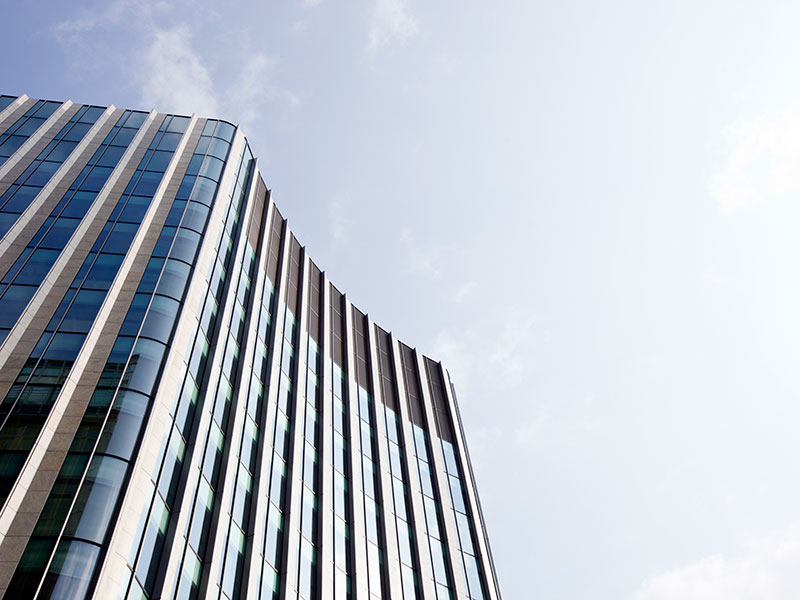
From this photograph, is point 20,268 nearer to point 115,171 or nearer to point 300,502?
point 115,171

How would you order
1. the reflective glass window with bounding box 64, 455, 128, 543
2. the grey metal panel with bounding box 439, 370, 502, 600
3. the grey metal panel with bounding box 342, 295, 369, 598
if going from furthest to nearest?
the grey metal panel with bounding box 439, 370, 502, 600, the grey metal panel with bounding box 342, 295, 369, 598, the reflective glass window with bounding box 64, 455, 128, 543

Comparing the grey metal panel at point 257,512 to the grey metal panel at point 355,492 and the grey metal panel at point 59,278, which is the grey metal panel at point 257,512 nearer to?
the grey metal panel at point 355,492

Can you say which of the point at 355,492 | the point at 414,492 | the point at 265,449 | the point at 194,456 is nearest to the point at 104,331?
the point at 194,456

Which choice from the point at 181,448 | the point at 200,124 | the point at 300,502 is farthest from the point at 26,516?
the point at 200,124

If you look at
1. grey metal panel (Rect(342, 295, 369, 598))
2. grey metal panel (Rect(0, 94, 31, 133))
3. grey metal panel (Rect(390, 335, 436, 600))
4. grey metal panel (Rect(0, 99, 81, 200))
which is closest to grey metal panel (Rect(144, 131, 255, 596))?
grey metal panel (Rect(342, 295, 369, 598))

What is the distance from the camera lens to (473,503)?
47.5 meters

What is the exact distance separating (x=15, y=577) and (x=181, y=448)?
8.33 m

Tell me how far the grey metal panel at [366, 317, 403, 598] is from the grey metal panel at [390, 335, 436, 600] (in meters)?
1.65

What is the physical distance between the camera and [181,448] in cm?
2495

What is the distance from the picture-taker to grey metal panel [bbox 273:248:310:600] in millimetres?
29062

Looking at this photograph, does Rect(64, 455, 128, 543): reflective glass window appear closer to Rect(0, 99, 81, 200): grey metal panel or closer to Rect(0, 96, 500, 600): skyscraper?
Rect(0, 96, 500, 600): skyscraper

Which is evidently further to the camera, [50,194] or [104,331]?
[50,194]

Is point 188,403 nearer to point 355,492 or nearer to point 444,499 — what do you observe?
point 355,492

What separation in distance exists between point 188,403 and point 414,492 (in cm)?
2115
